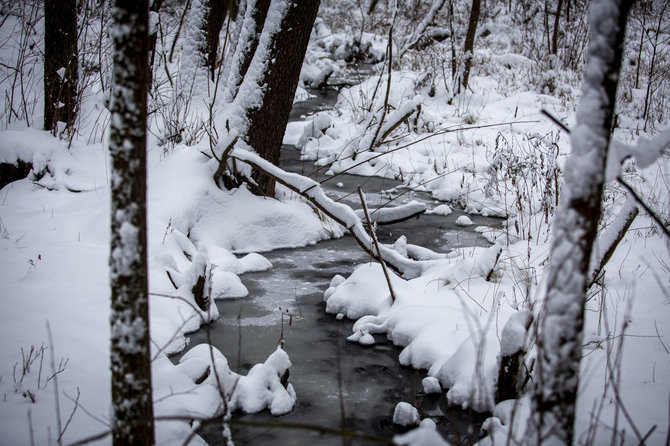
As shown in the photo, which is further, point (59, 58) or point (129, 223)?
point (59, 58)

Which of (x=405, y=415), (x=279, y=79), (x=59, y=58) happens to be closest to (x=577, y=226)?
(x=405, y=415)

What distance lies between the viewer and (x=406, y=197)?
22.3ft

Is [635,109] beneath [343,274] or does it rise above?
above

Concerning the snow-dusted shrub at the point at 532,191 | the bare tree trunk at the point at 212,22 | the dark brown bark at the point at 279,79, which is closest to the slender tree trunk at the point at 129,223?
the dark brown bark at the point at 279,79

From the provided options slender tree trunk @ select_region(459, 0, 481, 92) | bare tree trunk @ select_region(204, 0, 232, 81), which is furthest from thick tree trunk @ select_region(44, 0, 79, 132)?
slender tree trunk @ select_region(459, 0, 481, 92)

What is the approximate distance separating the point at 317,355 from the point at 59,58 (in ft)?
16.1

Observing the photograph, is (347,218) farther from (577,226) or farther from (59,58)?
(59,58)

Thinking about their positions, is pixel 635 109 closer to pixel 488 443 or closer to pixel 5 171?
pixel 488 443

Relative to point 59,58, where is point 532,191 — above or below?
below

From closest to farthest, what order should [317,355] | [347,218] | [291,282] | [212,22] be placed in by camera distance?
[317,355]
[347,218]
[291,282]
[212,22]

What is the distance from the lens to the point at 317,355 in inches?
125

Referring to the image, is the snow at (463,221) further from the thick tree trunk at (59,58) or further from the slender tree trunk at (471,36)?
the slender tree trunk at (471,36)

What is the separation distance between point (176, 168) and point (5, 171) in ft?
5.66

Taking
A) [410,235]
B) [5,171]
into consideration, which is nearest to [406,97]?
[410,235]
